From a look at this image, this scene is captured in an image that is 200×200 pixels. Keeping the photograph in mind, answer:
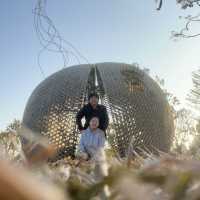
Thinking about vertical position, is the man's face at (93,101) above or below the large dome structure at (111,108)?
above

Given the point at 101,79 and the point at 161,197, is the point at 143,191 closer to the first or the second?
the point at 161,197

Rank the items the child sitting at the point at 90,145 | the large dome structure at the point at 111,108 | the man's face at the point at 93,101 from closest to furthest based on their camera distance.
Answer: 1. the child sitting at the point at 90,145
2. the man's face at the point at 93,101
3. the large dome structure at the point at 111,108

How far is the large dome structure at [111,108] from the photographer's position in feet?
33.1

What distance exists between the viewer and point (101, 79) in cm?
1116

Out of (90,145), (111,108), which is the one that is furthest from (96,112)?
(111,108)

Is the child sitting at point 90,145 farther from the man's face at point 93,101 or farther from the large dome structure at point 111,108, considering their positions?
the large dome structure at point 111,108

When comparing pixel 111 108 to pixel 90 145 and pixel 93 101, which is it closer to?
pixel 93 101

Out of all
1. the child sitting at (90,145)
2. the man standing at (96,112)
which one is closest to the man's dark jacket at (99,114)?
the man standing at (96,112)

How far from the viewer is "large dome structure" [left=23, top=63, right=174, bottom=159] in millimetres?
10102

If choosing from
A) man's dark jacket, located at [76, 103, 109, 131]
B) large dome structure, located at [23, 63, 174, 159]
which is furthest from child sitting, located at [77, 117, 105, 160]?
large dome structure, located at [23, 63, 174, 159]

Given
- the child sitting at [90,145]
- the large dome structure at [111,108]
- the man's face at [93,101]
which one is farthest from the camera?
the large dome structure at [111,108]

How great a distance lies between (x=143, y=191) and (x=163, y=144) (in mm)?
10535

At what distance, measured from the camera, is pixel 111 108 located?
10469mm

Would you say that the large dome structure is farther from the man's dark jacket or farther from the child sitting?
the child sitting
